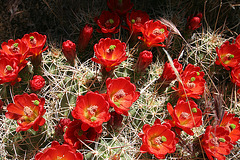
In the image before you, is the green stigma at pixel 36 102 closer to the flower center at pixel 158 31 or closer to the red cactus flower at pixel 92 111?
the red cactus flower at pixel 92 111

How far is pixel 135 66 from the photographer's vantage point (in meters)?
1.98

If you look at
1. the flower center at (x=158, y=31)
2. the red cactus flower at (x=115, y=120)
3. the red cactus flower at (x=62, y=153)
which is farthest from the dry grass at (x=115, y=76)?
the flower center at (x=158, y=31)

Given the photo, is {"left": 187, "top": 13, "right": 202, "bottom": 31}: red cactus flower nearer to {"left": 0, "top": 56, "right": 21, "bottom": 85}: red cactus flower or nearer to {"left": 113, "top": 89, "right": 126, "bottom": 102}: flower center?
{"left": 113, "top": 89, "right": 126, "bottom": 102}: flower center

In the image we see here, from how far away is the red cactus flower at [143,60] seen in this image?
1.86 m

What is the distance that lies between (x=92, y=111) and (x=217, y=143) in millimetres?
983

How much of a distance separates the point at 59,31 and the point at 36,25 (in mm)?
257

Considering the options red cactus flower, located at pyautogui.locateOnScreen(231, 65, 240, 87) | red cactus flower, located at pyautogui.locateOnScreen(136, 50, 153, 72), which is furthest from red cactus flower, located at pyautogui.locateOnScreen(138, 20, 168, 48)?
red cactus flower, located at pyautogui.locateOnScreen(231, 65, 240, 87)

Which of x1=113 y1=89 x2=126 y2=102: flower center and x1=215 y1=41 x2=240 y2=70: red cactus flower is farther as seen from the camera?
x1=215 y1=41 x2=240 y2=70: red cactus flower

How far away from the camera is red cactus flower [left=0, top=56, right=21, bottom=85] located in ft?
5.40

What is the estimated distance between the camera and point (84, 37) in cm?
200

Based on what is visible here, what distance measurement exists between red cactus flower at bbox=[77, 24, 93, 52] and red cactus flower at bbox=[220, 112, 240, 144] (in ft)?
4.46

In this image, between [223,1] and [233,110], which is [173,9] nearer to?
[223,1]

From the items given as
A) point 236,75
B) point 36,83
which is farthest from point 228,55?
point 36,83

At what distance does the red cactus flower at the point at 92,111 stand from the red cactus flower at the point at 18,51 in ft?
1.93
